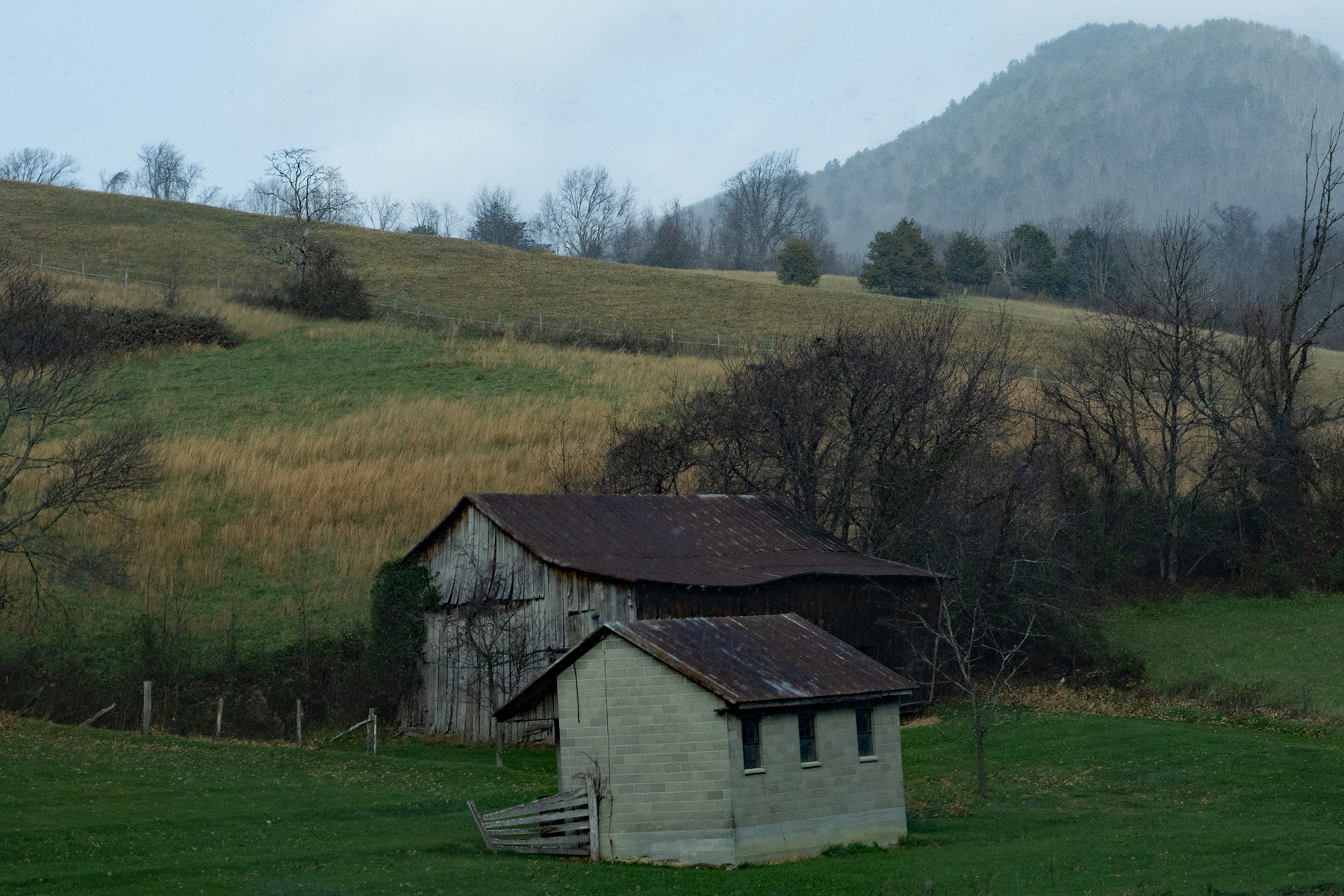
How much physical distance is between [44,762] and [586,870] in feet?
39.8

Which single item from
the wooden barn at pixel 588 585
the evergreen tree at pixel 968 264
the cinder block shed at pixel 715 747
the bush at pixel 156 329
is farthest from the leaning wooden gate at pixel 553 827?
the evergreen tree at pixel 968 264

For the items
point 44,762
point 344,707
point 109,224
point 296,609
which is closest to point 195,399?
point 296,609

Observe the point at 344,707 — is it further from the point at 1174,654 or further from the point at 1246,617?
the point at 1246,617

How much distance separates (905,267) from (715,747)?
8477cm

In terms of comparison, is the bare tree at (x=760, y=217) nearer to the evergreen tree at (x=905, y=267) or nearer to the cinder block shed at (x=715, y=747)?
the evergreen tree at (x=905, y=267)

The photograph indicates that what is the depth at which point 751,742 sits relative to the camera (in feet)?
63.6

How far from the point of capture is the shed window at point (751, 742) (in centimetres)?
1925

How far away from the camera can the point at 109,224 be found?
87.8 m

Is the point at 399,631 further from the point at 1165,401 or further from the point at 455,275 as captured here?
the point at 455,275

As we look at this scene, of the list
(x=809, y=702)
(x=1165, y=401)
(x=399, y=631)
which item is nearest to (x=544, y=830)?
(x=809, y=702)

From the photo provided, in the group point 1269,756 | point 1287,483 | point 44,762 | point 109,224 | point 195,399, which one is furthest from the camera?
point 109,224

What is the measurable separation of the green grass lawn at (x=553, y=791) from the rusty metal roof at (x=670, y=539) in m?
5.11

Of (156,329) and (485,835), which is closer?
(485,835)

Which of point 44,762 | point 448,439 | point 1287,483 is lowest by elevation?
point 44,762
